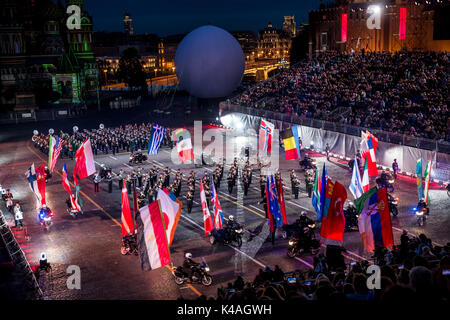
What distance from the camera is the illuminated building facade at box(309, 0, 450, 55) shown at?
4475 cm

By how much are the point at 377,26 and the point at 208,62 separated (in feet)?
71.9

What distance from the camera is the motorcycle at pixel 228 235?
61.4 feet

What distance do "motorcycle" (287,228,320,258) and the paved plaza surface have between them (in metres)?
0.29

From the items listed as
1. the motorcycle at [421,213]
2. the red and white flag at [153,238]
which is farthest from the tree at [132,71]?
the red and white flag at [153,238]

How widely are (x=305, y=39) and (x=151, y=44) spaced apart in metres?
131

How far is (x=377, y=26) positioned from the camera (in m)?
49.0

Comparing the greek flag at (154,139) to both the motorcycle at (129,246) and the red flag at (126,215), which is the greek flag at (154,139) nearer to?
the motorcycle at (129,246)

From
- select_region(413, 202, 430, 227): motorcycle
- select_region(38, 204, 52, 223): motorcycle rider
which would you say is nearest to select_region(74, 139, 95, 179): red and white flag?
select_region(38, 204, 52, 223): motorcycle rider

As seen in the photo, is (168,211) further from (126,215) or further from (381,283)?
(381,283)

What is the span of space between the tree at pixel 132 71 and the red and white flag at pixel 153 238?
70.9 meters

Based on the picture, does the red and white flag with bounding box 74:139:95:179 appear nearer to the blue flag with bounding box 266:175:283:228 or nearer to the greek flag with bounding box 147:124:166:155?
the greek flag with bounding box 147:124:166:155

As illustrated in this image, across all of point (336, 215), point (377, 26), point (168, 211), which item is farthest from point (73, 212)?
point (377, 26)

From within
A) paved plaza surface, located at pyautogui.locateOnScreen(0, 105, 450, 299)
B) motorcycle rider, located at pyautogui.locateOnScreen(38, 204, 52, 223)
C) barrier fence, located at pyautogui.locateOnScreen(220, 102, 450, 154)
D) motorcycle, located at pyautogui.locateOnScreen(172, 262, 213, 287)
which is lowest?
paved plaza surface, located at pyautogui.locateOnScreen(0, 105, 450, 299)
